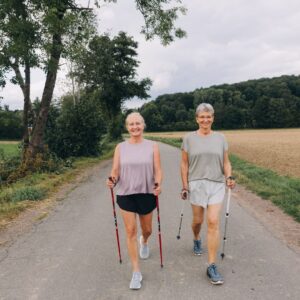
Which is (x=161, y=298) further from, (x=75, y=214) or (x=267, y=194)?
(x=267, y=194)

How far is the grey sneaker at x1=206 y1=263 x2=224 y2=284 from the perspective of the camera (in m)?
4.64

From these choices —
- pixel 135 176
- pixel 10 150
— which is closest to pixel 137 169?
pixel 135 176

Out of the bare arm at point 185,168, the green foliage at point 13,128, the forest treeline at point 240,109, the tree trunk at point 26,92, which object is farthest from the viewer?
the forest treeline at point 240,109

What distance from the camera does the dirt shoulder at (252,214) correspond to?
6715 mm

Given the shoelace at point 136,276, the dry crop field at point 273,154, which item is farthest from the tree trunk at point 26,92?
the shoelace at point 136,276

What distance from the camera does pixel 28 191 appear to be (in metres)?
10.8

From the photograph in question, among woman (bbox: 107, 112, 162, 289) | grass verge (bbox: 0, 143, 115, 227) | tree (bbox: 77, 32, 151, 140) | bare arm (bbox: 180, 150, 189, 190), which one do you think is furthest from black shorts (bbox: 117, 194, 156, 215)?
tree (bbox: 77, 32, 151, 140)

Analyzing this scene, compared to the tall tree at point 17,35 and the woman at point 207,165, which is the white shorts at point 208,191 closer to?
Result: the woman at point 207,165

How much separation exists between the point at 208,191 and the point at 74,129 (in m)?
18.9

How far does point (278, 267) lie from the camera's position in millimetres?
5145

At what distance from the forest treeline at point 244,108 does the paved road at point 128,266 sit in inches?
3503

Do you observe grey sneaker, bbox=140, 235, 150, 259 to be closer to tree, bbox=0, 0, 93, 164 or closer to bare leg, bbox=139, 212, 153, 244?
bare leg, bbox=139, 212, 153, 244

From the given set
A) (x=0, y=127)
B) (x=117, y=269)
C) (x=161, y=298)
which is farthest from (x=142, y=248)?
(x=0, y=127)

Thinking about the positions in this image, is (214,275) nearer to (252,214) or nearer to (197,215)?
(197,215)
